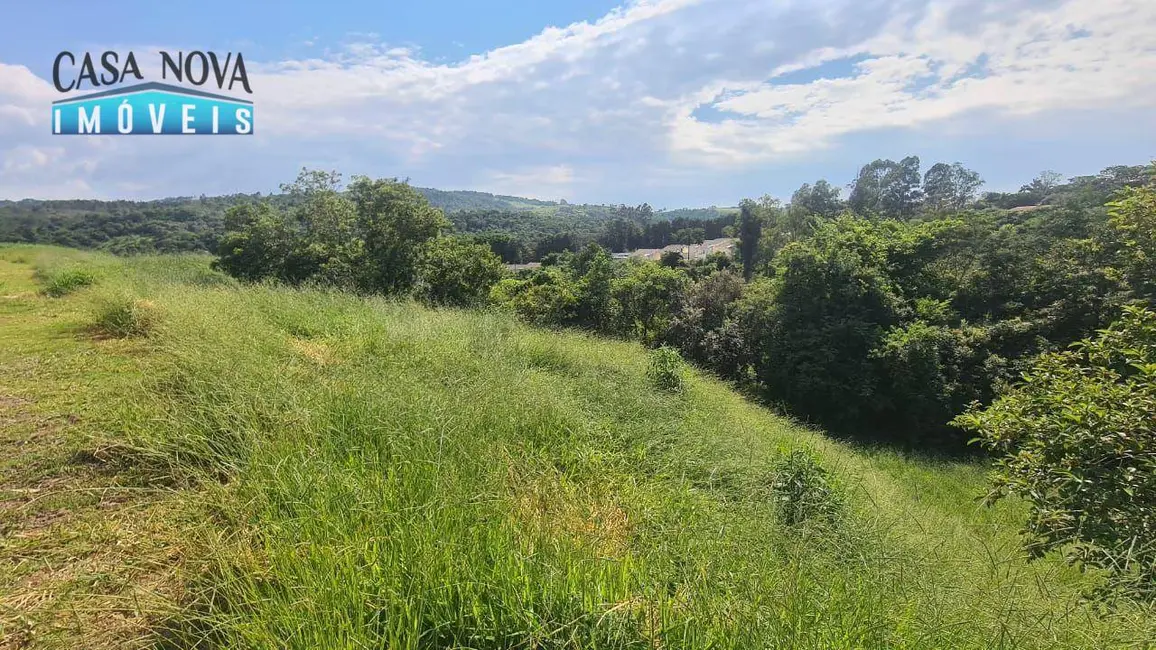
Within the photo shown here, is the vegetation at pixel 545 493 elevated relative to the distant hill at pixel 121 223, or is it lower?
lower

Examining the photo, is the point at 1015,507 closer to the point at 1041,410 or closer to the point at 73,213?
the point at 1041,410

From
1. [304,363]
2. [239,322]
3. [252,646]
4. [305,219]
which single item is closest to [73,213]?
[305,219]

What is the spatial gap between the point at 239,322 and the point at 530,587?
17.2ft

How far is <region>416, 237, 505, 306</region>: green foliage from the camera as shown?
632 inches

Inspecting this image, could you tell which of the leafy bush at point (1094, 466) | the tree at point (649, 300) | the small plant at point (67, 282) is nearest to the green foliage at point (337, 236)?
the small plant at point (67, 282)

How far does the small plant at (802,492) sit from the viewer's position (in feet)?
13.6

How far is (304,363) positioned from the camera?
477 cm

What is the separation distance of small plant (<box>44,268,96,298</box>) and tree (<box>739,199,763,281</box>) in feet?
107

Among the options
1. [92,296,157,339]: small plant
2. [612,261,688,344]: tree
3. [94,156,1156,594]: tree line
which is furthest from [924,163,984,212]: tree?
[92,296,157,339]: small plant

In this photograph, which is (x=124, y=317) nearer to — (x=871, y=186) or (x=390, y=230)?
(x=390, y=230)

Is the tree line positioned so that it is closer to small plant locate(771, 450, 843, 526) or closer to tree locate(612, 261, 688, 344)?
tree locate(612, 261, 688, 344)

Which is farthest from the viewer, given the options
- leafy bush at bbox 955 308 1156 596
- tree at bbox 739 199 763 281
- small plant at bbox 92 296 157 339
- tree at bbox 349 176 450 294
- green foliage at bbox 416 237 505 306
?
tree at bbox 739 199 763 281

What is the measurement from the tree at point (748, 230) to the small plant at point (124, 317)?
33.1 m

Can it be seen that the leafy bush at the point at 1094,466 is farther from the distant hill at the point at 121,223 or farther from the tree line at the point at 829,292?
the distant hill at the point at 121,223
